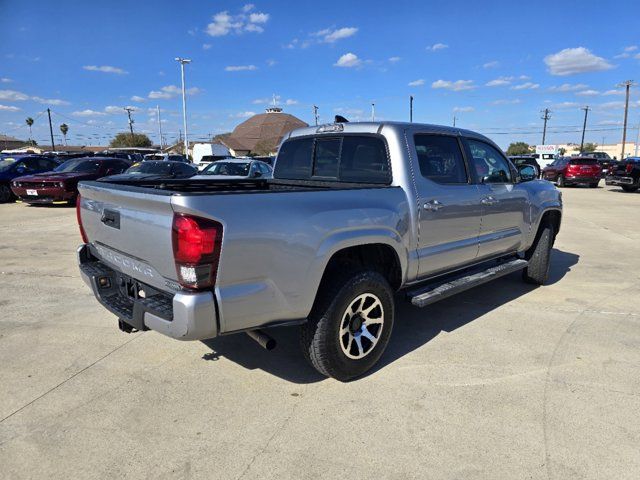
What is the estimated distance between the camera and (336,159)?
425cm

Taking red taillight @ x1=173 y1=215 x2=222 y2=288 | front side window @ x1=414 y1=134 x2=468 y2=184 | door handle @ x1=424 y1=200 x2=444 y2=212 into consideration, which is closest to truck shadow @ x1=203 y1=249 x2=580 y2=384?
door handle @ x1=424 y1=200 x2=444 y2=212

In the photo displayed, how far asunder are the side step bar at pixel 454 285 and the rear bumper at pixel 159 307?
186 centimetres

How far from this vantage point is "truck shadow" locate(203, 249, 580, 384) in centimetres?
368

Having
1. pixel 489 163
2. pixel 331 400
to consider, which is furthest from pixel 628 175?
pixel 331 400

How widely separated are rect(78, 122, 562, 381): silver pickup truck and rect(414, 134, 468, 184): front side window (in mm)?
17

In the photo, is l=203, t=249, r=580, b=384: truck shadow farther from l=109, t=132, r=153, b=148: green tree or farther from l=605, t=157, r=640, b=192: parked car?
l=109, t=132, r=153, b=148: green tree

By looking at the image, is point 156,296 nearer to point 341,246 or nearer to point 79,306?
point 341,246

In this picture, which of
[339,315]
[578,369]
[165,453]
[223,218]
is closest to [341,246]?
[339,315]

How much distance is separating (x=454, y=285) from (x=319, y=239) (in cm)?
181

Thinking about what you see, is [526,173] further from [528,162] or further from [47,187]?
[528,162]

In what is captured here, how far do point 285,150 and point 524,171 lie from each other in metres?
3.12

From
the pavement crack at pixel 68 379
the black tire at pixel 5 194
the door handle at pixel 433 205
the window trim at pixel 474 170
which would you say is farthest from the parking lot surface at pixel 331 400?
the black tire at pixel 5 194

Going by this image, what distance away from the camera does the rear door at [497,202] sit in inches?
183

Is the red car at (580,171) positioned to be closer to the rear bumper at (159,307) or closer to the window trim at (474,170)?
the window trim at (474,170)
